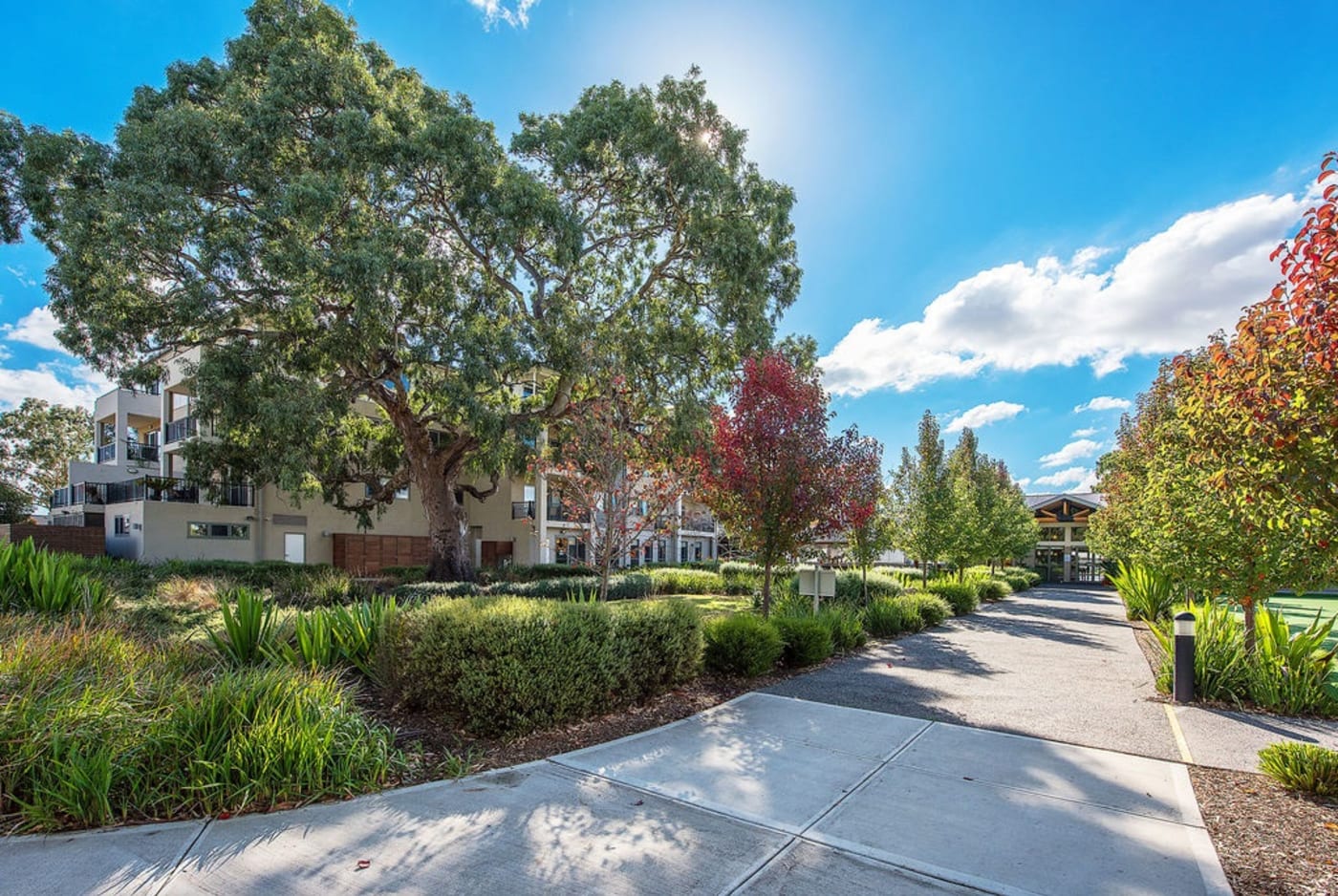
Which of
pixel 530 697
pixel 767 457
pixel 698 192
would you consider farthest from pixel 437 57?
pixel 530 697

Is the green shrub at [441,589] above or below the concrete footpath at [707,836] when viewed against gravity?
below

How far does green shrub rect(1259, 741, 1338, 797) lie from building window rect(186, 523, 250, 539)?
3031cm

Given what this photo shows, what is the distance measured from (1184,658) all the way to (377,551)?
28.8 meters

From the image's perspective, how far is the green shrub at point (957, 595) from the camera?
56.0ft

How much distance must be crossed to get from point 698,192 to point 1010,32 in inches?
385

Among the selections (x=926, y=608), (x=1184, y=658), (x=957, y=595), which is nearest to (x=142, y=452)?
(x=926, y=608)

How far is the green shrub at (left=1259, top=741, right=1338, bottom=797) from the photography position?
456 cm

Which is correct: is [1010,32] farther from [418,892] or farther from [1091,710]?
[418,892]

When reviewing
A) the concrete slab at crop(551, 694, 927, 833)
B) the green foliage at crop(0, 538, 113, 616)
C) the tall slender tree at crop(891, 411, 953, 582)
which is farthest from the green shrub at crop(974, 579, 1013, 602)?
the green foliage at crop(0, 538, 113, 616)

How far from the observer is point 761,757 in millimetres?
5250

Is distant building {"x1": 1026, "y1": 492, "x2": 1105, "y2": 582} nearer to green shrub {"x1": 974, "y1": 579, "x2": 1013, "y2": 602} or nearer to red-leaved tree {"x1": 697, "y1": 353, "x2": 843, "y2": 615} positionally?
green shrub {"x1": 974, "y1": 579, "x2": 1013, "y2": 602}

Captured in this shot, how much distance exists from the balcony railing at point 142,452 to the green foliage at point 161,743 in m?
29.6

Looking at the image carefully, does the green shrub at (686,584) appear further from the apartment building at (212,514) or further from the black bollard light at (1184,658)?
the black bollard light at (1184,658)

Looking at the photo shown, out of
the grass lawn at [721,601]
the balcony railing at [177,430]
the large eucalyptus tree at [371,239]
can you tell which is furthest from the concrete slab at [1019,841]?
the balcony railing at [177,430]
